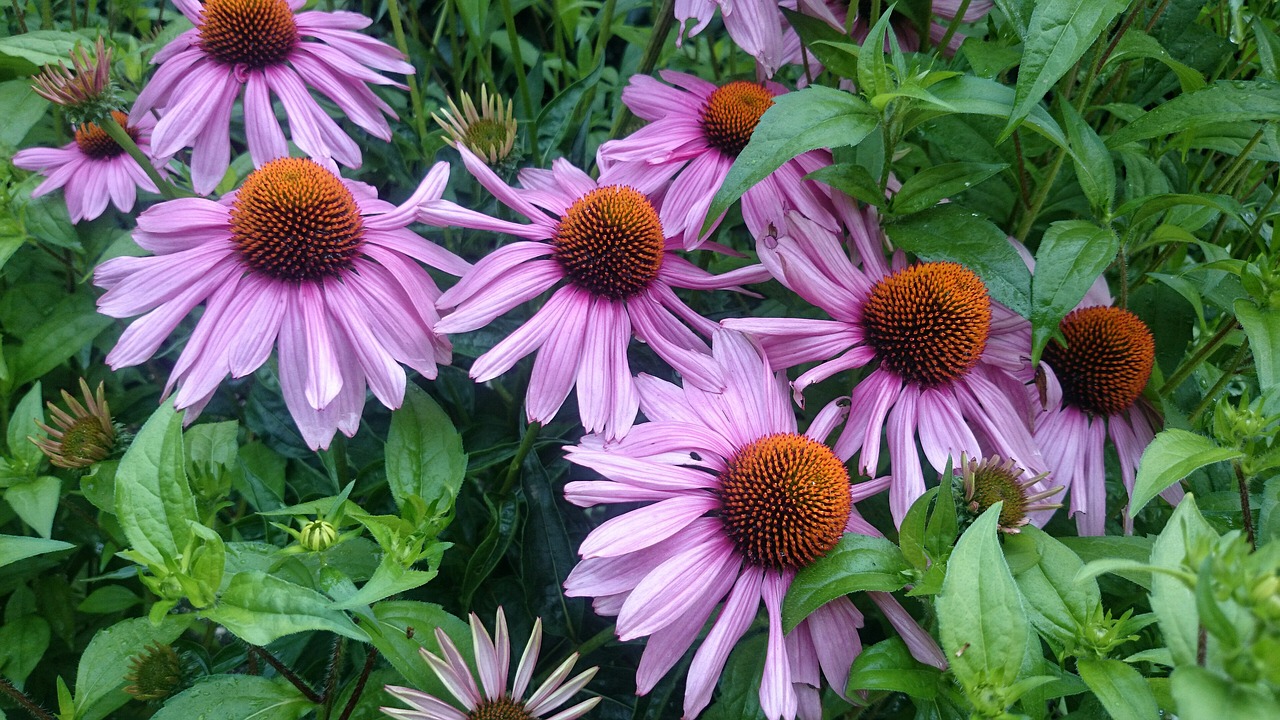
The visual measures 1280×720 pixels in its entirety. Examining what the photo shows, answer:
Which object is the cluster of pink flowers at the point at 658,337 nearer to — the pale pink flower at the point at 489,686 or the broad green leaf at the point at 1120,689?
the pale pink flower at the point at 489,686

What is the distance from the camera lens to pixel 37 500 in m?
0.92

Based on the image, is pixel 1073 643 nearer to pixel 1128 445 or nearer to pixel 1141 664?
pixel 1141 664

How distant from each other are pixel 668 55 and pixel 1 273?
1090mm

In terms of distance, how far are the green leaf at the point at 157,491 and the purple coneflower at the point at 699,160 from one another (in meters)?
0.54

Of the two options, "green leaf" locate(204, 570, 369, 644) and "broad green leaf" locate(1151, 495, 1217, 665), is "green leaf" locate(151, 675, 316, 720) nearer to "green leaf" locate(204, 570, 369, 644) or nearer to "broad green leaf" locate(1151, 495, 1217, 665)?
"green leaf" locate(204, 570, 369, 644)

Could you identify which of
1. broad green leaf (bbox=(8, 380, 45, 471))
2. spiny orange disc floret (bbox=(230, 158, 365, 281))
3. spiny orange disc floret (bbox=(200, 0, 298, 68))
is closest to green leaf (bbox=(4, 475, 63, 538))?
broad green leaf (bbox=(8, 380, 45, 471))

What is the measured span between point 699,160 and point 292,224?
475mm

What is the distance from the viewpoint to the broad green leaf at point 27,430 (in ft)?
3.17

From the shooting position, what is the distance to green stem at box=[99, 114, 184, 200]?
101cm

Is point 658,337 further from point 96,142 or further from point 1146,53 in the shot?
A: point 96,142

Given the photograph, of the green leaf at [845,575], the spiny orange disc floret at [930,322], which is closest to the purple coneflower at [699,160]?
the spiny orange disc floret at [930,322]

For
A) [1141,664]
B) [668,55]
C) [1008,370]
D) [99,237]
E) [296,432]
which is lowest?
[1141,664]

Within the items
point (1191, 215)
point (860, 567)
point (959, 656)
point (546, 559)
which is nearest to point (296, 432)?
point (546, 559)

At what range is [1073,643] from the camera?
2.48ft
